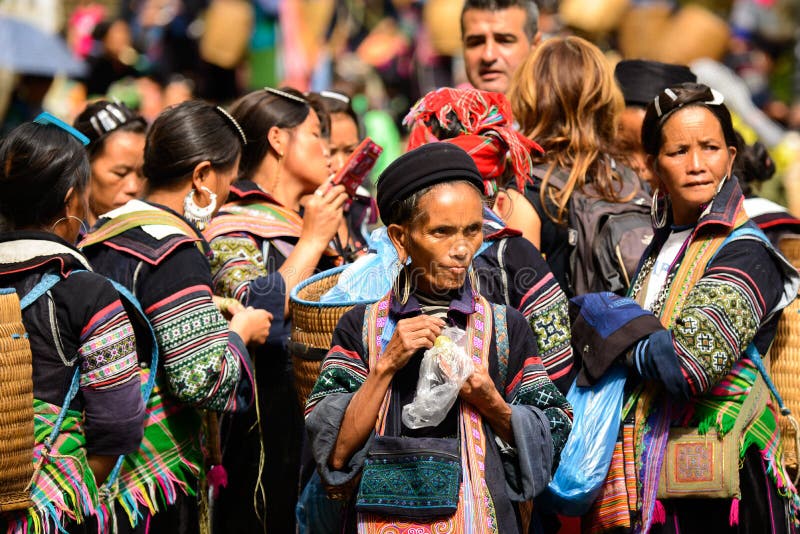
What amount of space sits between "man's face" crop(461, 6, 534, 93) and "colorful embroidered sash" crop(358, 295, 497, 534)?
2810 mm

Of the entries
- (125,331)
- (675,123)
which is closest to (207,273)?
(125,331)

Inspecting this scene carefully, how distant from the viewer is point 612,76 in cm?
440

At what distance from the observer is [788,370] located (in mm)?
3734

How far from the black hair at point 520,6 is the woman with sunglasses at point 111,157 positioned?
1.89 meters

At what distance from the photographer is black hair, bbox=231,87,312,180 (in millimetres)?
4648

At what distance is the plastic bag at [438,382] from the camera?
2.75 metres

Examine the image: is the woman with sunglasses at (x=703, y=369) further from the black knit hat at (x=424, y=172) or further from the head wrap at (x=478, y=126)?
the black knit hat at (x=424, y=172)

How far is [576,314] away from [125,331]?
148 centimetres

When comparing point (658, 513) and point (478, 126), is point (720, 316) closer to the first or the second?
point (658, 513)

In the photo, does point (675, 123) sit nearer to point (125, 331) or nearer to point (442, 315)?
point (442, 315)

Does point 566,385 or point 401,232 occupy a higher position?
point 401,232

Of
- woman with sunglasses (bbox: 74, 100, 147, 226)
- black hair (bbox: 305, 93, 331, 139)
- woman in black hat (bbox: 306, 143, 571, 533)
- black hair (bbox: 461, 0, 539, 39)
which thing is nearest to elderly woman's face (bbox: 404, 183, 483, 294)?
woman in black hat (bbox: 306, 143, 571, 533)

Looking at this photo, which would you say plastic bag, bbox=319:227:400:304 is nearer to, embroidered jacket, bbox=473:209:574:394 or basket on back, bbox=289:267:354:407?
basket on back, bbox=289:267:354:407

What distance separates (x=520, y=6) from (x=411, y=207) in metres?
3.02
